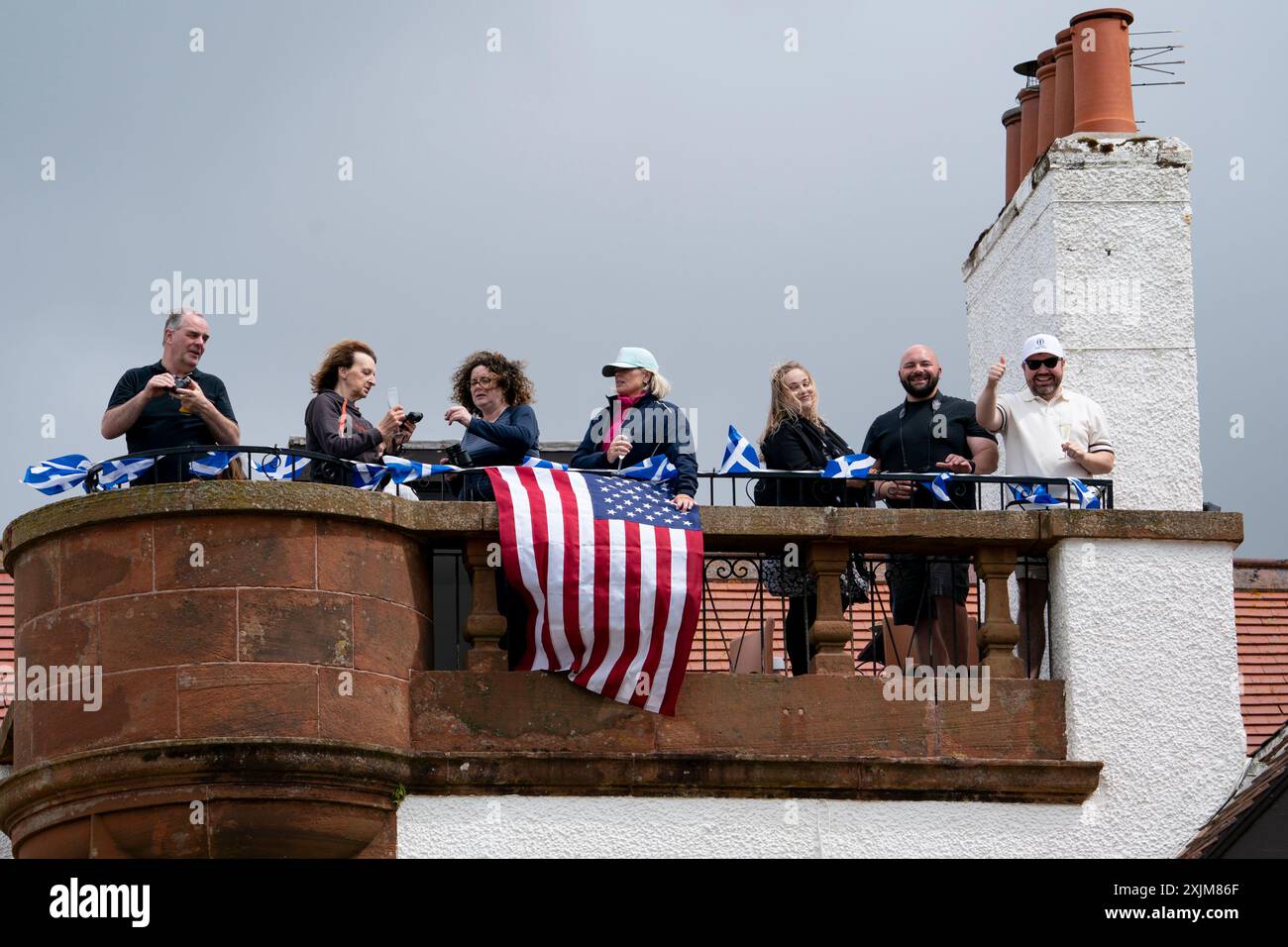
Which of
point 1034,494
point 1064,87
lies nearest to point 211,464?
point 1034,494

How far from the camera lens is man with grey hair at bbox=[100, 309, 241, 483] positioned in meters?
12.2

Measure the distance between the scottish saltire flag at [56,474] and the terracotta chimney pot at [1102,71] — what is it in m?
6.09

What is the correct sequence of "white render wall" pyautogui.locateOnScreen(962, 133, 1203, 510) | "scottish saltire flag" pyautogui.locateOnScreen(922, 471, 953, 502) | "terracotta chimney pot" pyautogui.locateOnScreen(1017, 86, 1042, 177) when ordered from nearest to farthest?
"scottish saltire flag" pyautogui.locateOnScreen(922, 471, 953, 502), "white render wall" pyautogui.locateOnScreen(962, 133, 1203, 510), "terracotta chimney pot" pyautogui.locateOnScreen(1017, 86, 1042, 177)

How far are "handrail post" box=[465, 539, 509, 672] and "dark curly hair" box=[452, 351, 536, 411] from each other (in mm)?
926

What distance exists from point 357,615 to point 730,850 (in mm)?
2077

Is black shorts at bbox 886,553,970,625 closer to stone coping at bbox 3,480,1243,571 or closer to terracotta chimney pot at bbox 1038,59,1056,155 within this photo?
stone coping at bbox 3,480,1243,571

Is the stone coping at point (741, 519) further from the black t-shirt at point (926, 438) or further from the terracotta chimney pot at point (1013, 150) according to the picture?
the terracotta chimney pot at point (1013, 150)

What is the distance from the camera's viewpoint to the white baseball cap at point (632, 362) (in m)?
12.7

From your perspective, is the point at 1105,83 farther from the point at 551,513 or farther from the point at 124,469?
the point at 124,469

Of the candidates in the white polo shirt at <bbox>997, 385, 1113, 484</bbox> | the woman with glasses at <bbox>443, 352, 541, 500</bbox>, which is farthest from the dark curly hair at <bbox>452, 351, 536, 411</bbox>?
the white polo shirt at <bbox>997, 385, 1113, 484</bbox>

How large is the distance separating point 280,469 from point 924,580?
3264 millimetres

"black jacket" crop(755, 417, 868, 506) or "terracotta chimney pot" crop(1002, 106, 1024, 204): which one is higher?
"terracotta chimney pot" crop(1002, 106, 1024, 204)

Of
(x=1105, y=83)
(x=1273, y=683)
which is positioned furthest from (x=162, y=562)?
(x=1273, y=683)

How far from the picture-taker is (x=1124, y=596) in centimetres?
1282
